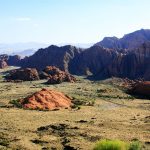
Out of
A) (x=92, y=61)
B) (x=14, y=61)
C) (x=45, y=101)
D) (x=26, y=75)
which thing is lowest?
(x=14, y=61)

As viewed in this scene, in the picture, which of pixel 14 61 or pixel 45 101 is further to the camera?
pixel 14 61

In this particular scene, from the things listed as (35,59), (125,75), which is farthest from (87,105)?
(35,59)

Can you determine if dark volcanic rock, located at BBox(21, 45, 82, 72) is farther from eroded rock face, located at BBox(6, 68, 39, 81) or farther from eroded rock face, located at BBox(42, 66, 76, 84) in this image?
eroded rock face, located at BBox(6, 68, 39, 81)

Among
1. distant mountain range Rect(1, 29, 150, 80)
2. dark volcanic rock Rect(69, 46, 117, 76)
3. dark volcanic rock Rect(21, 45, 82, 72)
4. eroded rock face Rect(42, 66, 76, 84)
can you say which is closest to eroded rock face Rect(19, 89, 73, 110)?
eroded rock face Rect(42, 66, 76, 84)

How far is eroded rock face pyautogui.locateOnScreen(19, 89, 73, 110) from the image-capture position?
57900 millimetres

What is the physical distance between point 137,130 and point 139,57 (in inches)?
3670

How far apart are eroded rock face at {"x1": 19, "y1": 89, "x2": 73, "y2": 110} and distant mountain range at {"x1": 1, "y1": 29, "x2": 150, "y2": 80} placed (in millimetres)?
60258

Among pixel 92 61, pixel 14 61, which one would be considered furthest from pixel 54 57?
pixel 14 61

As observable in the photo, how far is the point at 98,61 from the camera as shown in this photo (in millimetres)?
149250

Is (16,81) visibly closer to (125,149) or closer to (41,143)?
(41,143)

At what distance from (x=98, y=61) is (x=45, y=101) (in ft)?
296

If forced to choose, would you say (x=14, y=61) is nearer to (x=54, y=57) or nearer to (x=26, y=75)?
(x=54, y=57)

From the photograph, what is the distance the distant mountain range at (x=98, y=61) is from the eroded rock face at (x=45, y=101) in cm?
6026

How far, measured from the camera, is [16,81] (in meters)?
113
